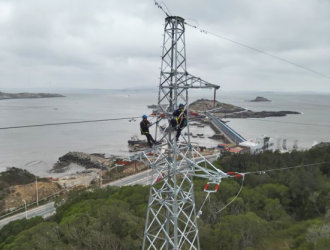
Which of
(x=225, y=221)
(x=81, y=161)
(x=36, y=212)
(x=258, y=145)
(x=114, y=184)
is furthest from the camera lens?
(x=258, y=145)

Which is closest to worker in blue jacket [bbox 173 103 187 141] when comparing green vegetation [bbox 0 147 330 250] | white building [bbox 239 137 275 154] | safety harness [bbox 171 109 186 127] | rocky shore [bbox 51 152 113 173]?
safety harness [bbox 171 109 186 127]

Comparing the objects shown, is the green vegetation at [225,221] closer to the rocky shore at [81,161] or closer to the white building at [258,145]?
the rocky shore at [81,161]

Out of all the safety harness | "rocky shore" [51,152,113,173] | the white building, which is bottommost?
"rocky shore" [51,152,113,173]

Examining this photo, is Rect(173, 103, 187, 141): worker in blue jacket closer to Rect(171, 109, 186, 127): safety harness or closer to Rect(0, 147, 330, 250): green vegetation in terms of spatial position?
Rect(171, 109, 186, 127): safety harness

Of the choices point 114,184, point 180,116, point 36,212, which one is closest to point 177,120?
point 180,116

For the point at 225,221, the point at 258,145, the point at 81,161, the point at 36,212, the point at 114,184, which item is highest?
the point at 225,221

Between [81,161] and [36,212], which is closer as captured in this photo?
[36,212]

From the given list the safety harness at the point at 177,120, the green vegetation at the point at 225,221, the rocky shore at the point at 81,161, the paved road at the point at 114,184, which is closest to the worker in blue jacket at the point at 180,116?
the safety harness at the point at 177,120

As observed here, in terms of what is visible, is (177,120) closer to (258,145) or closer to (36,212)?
(36,212)
